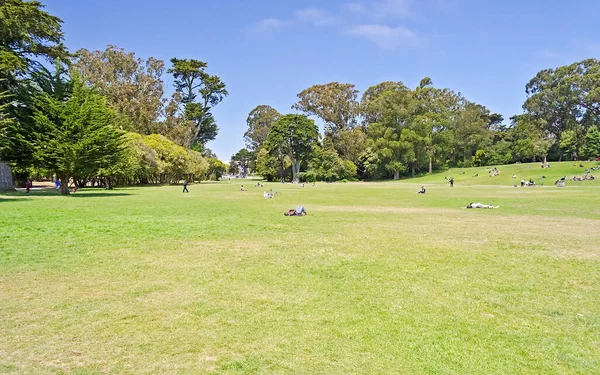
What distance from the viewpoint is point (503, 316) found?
4.87 m

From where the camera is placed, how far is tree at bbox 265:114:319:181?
247 feet

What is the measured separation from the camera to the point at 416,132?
76.9m

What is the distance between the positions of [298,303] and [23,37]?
1314 inches

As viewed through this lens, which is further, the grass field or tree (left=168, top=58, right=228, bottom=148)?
tree (left=168, top=58, right=228, bottom=148)

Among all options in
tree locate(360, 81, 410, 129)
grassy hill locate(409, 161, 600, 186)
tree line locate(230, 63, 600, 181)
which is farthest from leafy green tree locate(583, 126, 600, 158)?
tree locate(360, 81, 410, 129)

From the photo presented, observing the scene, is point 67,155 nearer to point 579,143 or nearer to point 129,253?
point 129,253

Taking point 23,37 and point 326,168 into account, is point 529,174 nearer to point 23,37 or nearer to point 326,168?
point 326,168

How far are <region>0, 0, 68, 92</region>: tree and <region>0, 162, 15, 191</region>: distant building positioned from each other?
8691mm

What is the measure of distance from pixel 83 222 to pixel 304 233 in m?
7.51

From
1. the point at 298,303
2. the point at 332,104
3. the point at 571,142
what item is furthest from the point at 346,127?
the point at 298,303

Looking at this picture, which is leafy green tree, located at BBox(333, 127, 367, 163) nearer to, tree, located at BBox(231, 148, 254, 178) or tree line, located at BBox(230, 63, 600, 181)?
tree line, located at BBox(230, 63, 600, 181)

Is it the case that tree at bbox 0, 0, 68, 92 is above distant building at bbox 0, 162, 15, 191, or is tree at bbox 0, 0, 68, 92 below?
above

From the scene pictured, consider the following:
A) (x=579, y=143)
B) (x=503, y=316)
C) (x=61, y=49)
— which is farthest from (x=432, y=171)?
(x=503, y=316)

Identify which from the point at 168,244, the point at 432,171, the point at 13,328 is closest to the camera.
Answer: the point at 13,328
